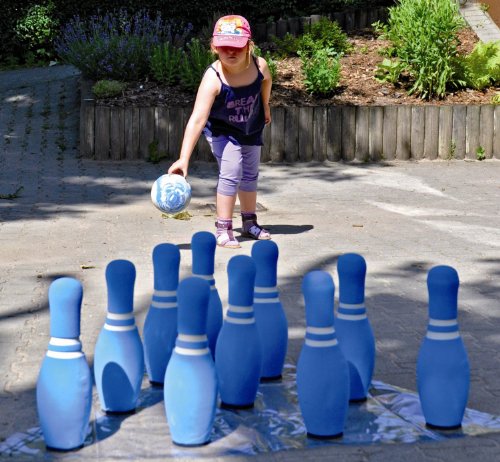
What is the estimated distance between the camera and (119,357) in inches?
164

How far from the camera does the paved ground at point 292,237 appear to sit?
4820 millimetres

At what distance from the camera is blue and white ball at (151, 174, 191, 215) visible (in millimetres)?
7168

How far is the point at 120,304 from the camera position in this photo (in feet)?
13.6

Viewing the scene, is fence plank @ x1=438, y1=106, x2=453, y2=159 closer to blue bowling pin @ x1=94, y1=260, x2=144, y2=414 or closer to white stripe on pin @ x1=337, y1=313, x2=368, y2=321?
white stripe on pin @ x1=337, y1=313, x2=368, y2=321

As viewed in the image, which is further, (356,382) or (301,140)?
(301,140)

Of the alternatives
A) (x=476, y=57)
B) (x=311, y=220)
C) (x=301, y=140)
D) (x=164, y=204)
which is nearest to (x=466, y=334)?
(x=164, y=204)

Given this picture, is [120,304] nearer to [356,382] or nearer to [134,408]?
[134,408]

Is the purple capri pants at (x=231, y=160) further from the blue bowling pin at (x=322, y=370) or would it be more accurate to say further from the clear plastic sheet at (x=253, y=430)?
the blue bowling pin at (x=322, y=370)

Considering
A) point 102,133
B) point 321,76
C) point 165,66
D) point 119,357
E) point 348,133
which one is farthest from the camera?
point 165,66

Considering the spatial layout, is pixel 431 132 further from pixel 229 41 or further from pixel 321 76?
pixel 229 41

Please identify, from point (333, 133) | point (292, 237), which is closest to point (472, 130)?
point (333, 133)

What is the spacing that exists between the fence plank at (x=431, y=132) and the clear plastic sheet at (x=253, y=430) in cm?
791

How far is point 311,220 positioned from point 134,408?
4693 millimetres

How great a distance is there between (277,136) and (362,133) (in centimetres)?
96
